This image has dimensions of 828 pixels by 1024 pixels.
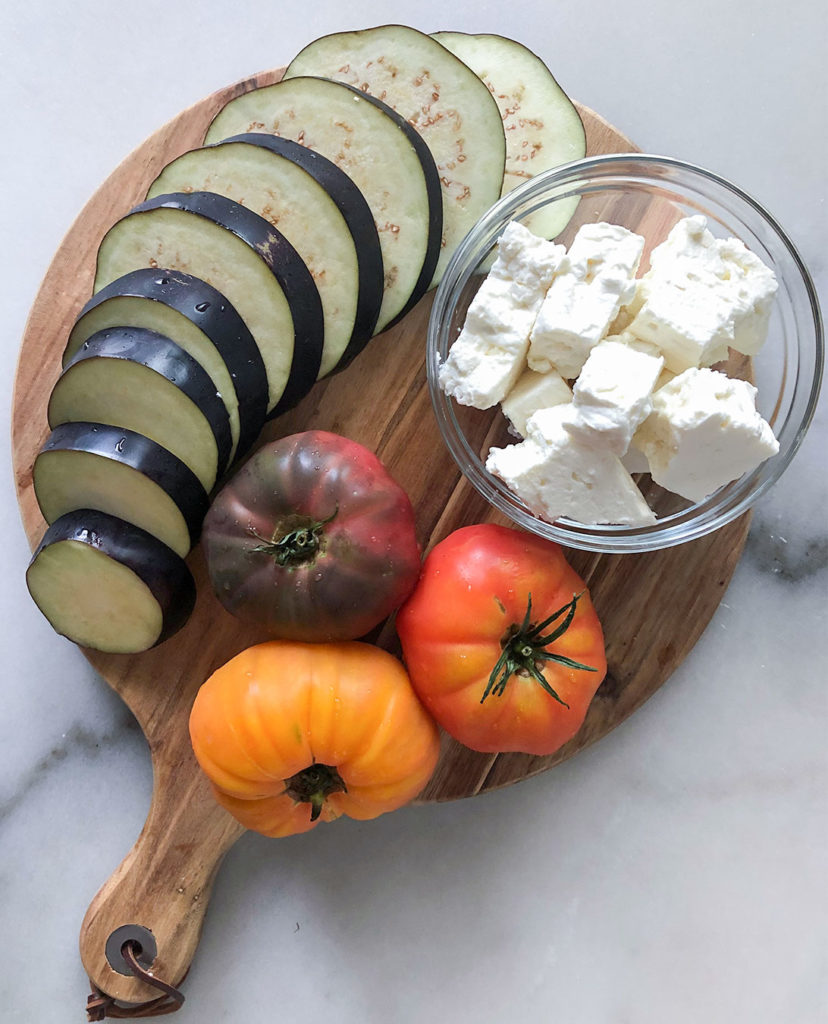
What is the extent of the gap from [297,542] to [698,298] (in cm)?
77

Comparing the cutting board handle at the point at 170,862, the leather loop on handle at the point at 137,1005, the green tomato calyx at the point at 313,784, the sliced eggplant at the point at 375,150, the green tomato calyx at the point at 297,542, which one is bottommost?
the leather loop on handle at the point at 137,1005

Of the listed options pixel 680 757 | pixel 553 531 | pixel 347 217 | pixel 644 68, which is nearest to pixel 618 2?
pixel 644 68

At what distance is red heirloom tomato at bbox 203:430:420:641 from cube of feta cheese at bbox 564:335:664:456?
350 mm

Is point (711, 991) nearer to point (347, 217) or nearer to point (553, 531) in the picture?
point (553, 531)

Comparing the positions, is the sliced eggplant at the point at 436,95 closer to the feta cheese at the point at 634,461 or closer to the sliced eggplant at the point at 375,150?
the sliced eggplant at the point at 375,150

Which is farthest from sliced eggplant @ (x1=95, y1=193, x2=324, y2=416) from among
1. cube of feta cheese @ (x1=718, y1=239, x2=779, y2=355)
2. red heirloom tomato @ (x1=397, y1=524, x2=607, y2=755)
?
cube of feta cheese @ (x1=718, y1=239, x2=779, y2=355)

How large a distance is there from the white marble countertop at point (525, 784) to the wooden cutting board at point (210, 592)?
14 centimetres

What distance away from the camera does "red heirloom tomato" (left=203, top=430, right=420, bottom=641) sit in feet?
4.72

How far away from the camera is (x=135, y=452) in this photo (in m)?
1.45

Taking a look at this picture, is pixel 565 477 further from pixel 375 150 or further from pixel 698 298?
pixel 375 150

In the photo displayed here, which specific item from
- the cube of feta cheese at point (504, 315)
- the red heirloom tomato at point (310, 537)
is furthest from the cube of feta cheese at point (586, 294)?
the red heirloom tomato at point (310, 537)

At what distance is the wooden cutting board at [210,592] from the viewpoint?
65.5 inches

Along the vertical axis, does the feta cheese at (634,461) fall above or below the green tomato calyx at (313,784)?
above

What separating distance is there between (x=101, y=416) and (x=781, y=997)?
1821 millimetres
